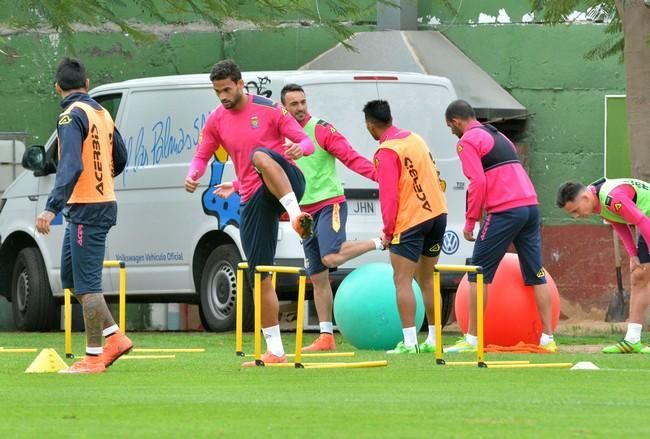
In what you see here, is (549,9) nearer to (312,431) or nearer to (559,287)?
(559,287)

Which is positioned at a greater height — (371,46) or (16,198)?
(371,46)

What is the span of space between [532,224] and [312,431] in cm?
653

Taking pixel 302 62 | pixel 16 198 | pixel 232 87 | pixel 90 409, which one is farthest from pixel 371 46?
pixel 90 409

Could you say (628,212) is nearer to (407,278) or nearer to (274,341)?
(407,278)

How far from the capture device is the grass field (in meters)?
7.82

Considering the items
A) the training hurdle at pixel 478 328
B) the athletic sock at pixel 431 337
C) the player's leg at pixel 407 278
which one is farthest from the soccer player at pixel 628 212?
the training hurdle at pixel 478 328

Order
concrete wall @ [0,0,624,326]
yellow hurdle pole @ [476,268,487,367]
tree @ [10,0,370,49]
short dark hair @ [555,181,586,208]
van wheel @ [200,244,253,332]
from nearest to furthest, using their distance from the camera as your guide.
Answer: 1. yellow hurdle pole @ [476,268,487,367]
2. short dark hair @ [555,181,586,208]
3. tree @ [10,0,370,49]
4. van wheel @ [200,244,253,332]
5. concrete wall @ [0,0,624,326]

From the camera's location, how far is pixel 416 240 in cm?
1366

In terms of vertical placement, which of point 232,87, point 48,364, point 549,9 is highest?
point 549,9

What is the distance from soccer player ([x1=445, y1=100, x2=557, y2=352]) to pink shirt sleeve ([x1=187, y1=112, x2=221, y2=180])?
2283 mm

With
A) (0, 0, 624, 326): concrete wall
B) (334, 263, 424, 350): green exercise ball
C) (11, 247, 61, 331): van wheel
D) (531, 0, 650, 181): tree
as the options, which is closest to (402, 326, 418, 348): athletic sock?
(334, 263, 424, 350): green exercise ball

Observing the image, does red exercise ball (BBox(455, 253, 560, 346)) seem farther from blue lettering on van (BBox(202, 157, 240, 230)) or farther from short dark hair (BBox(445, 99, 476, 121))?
blue lettering on van (BBox(202, 157, 240, 230))

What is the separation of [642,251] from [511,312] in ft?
3.61

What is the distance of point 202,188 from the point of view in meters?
17.1
